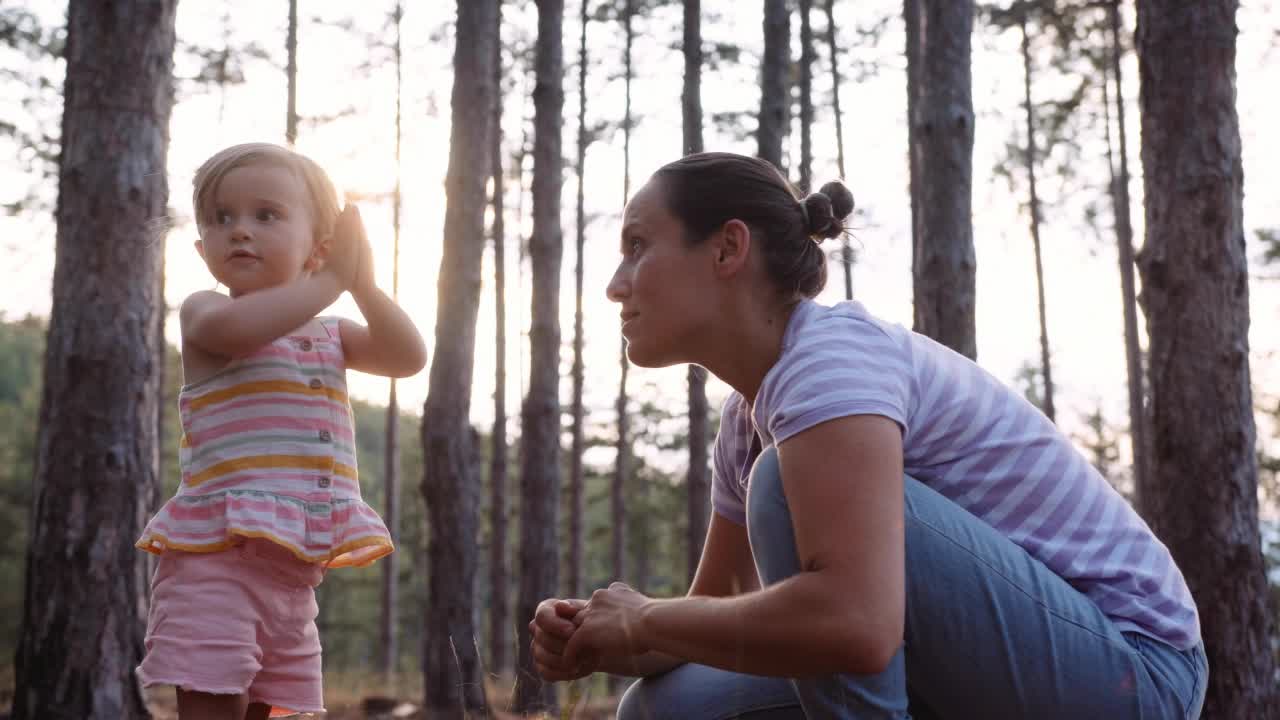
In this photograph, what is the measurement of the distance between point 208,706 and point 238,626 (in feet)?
0.59

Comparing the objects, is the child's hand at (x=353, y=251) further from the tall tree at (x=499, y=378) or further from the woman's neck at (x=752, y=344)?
the tall tree at (x=499, y=378)

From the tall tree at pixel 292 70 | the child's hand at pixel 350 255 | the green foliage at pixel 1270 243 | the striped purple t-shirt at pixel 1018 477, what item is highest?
the tall tree at pixel 292 70

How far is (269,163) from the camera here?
259 cm

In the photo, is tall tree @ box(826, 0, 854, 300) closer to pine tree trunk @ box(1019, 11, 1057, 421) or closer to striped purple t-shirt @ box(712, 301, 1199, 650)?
pine tree trunk @ box(1019, 11, 1057, 421)

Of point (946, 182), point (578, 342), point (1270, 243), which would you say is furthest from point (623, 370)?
point (946, 182)

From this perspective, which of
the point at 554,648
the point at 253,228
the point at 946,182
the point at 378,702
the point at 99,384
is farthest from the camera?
the point at 378,702

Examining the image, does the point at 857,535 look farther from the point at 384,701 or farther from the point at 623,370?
the point at 623,370

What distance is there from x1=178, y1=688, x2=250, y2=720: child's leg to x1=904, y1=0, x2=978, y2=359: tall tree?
17.2 ft

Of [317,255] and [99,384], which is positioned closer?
[317,255]

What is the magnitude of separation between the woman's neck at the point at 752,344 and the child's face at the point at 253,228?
1.11 m

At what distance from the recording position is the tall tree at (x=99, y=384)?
389 centimetres

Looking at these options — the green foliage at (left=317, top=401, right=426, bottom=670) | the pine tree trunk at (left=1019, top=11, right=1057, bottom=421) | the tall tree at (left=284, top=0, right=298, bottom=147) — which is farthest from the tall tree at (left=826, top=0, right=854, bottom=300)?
the green foliage at (left=317, top=401, right=426, bottom=670)

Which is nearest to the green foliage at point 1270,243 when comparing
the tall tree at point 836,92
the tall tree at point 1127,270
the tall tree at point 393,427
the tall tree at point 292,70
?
the tall tree at point 1127,270

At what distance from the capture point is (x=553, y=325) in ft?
36.6
